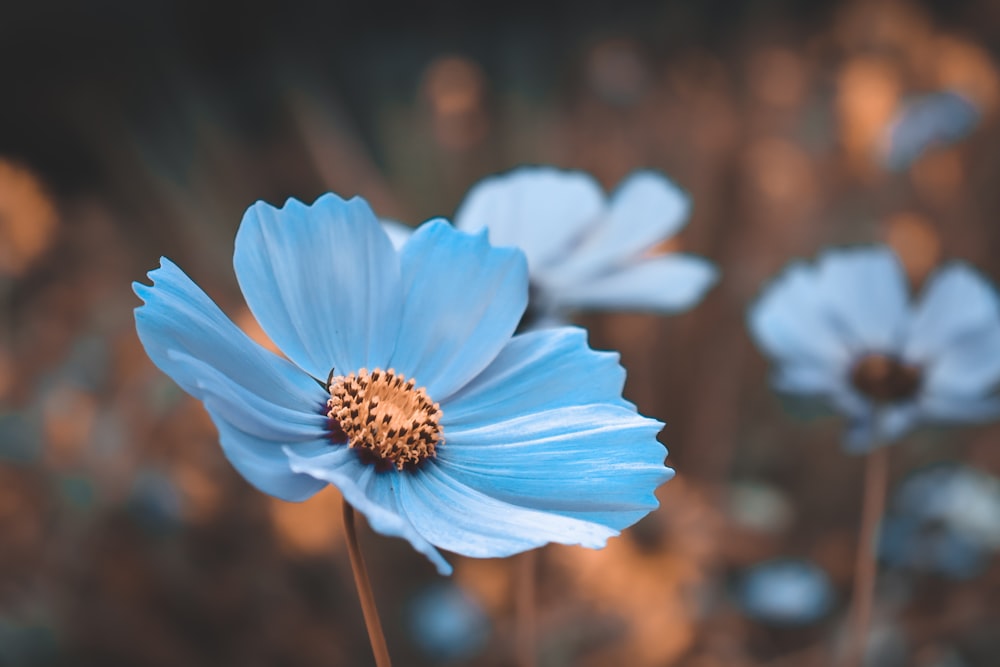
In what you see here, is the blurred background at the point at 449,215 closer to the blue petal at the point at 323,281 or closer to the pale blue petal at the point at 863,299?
the pale blue petal at the point at 863,299

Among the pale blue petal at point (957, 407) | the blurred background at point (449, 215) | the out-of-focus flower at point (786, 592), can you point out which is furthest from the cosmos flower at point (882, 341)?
the out-of-focus flower at point (786, 592)

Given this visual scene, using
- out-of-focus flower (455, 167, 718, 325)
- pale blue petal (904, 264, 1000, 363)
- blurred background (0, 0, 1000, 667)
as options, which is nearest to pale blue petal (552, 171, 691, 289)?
out-of-focus flower (455, 167, 718, 325)

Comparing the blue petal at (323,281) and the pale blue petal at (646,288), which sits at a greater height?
the pale blue petal at (646,288)

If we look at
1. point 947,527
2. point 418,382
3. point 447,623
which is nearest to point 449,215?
point 447,623

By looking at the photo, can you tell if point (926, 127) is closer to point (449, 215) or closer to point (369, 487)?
point (449, 215)

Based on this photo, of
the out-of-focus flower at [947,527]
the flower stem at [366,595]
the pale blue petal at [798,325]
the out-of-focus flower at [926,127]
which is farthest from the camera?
Result: the out-of-focus flower at [926,127]

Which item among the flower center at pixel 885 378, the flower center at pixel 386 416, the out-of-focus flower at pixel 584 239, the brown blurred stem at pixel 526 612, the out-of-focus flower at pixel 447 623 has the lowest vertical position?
the brown blurred stem at pixel 526 612

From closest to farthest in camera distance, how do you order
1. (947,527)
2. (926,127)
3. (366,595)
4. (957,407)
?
(366,595), (957,407), (947,527), (926,127)
